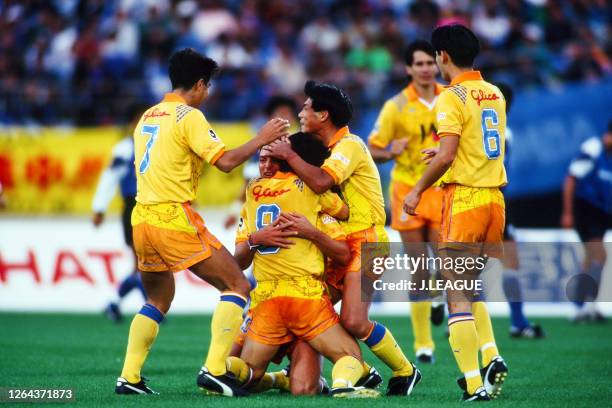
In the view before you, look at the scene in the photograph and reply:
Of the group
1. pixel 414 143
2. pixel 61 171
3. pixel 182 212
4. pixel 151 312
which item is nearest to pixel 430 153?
pixel 182 212

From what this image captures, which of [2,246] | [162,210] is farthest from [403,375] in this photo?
[2,246]

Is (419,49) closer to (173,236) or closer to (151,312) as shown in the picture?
(173,236)

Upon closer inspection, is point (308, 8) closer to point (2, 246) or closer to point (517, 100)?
point (517, 100)

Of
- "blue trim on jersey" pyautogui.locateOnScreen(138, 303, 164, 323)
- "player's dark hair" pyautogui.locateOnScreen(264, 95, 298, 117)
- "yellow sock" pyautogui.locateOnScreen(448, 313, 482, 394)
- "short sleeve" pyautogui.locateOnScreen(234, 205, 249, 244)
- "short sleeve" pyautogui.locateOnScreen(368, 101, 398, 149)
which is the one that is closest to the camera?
"yellow sock" pyautogui.locateOnScreen(448, 313, 482, 394)

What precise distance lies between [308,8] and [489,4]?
352cm

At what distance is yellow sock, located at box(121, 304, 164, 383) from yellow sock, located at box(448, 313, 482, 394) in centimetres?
208

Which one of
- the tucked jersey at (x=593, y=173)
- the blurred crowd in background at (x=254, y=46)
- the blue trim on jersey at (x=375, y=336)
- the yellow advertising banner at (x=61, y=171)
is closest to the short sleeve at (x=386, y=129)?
the blue trim on jersey at (x=375, y=336)

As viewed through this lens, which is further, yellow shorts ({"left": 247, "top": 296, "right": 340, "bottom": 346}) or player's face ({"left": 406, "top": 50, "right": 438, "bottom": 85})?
player's face ({"left": 406, "top": 50, "right": 438, "bottom": 85})

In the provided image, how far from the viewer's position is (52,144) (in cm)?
1841

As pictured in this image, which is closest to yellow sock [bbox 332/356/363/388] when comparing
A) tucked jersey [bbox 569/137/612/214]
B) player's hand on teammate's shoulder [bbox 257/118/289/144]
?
player's hand on teammate's shoulder [bbox 257/118/289/144]

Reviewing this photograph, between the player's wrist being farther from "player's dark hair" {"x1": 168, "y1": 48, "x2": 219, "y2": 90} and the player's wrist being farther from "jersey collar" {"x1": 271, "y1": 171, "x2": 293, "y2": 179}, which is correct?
"player's dark hair" {"x1": 168, "y1": 48, "x2": 219, "y2": 90}

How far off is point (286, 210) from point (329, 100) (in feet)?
2.89

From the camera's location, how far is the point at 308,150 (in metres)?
7.89

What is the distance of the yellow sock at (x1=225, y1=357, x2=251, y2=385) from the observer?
7684 mm
